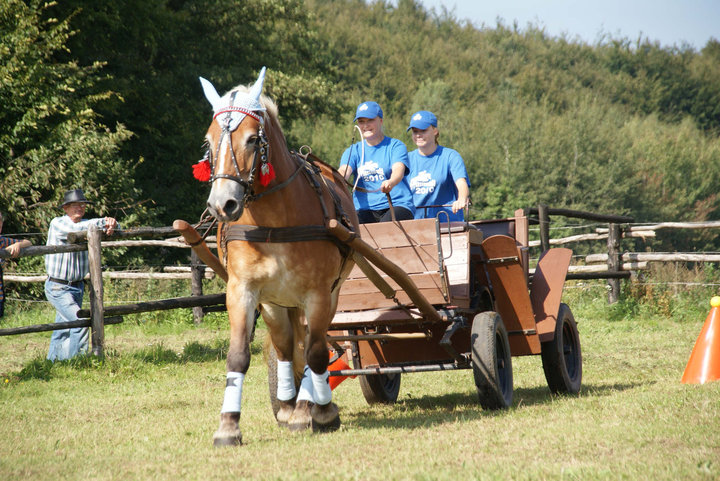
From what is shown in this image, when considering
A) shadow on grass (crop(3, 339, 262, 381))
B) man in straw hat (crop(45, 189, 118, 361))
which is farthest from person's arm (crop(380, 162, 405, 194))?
man in straw hat (crop(45, 189, 118, 361))

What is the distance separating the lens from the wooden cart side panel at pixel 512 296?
5.90m

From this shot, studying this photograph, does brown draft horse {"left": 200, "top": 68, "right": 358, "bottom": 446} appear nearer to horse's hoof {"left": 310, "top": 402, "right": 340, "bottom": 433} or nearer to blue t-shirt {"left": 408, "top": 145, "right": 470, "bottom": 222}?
horse's hoof {"left": 310, "top": 402, "right": 340, "bottom": 433}

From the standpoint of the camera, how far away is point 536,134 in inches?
1793

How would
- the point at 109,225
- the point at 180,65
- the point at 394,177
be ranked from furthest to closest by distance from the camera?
the point at 180,65 → the point at 109,225 → the point at 394,177

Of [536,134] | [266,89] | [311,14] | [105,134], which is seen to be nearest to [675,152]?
[536,134]

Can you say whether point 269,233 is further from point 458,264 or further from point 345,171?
point 345,171

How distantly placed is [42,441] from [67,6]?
619 inches

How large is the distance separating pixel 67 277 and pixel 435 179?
472 cm

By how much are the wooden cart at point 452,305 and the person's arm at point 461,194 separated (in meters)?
0.20

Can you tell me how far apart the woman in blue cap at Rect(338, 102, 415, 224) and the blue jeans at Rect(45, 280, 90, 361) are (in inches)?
163

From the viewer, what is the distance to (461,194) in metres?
6.08

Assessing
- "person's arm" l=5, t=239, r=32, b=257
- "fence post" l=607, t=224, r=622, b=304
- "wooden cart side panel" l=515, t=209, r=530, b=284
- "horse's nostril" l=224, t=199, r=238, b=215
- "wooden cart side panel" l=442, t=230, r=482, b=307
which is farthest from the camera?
"fence post" l=607, t=224, r=622, b=304

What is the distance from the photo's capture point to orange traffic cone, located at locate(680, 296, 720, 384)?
6.25 metres

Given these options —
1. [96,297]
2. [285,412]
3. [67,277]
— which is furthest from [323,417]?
[67,277]
